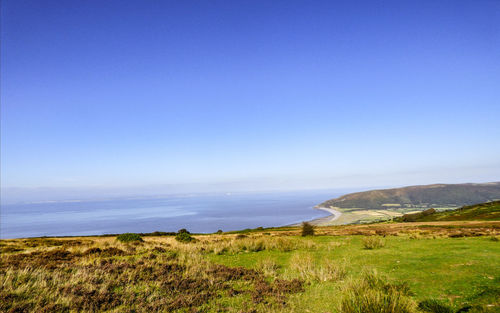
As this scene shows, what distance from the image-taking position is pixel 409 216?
7819 centimetres

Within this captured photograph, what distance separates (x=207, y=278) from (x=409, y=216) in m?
85.4

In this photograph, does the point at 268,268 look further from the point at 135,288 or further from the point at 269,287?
the point at 135,288

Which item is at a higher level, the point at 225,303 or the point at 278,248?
the point at 225,303

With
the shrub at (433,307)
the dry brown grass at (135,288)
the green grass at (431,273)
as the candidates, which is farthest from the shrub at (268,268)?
the shrub at (433,307)

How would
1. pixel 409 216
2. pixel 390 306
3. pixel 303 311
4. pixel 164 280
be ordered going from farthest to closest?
pixel 409 216 < pixel 164 280 < pixel 303 311 < pixel 390 306

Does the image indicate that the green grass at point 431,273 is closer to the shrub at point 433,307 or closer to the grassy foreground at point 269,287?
the grassy foreground at point 269,287

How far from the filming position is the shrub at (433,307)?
6.33 meters

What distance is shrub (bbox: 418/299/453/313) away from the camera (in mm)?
6332

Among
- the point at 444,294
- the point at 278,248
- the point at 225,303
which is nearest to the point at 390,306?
the point at 444,294

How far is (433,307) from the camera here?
21.5 feet

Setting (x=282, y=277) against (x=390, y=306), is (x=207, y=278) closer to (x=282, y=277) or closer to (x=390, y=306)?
(x=282, y=277)

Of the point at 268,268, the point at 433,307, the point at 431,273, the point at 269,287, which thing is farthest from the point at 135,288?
the point at 431,273

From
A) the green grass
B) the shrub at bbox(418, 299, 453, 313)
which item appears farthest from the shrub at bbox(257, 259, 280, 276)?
the shrub at bbox(418, 299, 453, 313)

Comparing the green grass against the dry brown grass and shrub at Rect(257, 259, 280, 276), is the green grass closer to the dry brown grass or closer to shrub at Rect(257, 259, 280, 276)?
shrub at Rect(257, 259, 280, 276)
